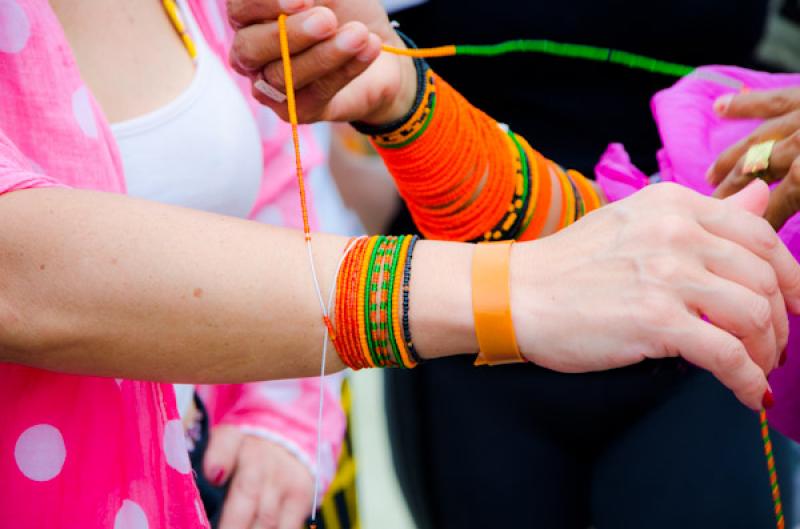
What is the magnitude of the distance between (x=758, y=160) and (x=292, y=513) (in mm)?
768

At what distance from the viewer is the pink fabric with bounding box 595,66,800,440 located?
0.90m

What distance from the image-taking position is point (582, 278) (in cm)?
72

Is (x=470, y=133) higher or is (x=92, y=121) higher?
(x=92, y=121)

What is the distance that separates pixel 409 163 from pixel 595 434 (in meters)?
0.54

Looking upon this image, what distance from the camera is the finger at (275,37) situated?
0.88 m

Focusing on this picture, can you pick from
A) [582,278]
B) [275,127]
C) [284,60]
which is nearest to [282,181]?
[275,127]

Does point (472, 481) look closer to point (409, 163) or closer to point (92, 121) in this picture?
point (409, 163)

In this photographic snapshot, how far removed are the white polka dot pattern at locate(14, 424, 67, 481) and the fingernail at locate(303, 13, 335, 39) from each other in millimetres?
470

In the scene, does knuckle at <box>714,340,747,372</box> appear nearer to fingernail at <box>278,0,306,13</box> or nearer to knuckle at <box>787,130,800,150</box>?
knuckle at <box>787,130,800,150</box>

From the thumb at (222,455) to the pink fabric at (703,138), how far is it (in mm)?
630

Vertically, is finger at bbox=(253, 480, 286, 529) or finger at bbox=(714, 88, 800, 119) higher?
finger at bbox=(714, 88, 800, 119)

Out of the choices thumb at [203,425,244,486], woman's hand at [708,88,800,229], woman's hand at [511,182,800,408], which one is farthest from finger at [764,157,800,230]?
thumb at [203,425,244,486]

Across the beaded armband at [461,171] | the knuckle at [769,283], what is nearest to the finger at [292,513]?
the beaded armband at [461,171]

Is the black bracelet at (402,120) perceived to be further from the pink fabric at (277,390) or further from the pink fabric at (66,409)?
the pink fabric at (66,409)
